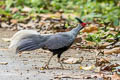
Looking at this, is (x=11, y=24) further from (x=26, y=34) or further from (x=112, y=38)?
(x=26, y=34)

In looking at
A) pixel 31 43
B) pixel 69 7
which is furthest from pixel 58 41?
pixel 69 7

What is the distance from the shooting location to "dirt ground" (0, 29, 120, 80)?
18.2 ft

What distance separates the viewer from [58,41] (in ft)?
21.3

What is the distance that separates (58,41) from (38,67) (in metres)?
0.48

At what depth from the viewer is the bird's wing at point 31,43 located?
20.2ft

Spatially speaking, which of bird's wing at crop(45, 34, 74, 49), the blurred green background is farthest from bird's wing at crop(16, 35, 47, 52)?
the blurred green background

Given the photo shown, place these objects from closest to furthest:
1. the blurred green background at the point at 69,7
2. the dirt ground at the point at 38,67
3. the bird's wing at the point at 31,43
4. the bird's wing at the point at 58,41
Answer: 1. the dirt ground at the point at 38,67
2. the bird's wing at the point at 31,43
3. the bird's wing at the point at 58,41
4. the blurred green background at the point at 69,7

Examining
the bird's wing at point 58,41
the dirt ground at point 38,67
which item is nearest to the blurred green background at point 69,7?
the dirt ground at point 38,67

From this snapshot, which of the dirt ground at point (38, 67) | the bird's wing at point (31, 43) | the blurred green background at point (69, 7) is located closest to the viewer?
the dirt ground at point (38, 67)

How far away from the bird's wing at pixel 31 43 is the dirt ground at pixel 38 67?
0.30 m

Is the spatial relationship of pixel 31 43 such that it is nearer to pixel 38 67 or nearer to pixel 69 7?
pixel 38 67

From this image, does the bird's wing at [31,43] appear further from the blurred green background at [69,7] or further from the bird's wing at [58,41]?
the blurred green background at [69,7]

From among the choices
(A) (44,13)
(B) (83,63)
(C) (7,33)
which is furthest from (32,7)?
(B) (83,63)

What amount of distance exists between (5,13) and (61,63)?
7.62m
